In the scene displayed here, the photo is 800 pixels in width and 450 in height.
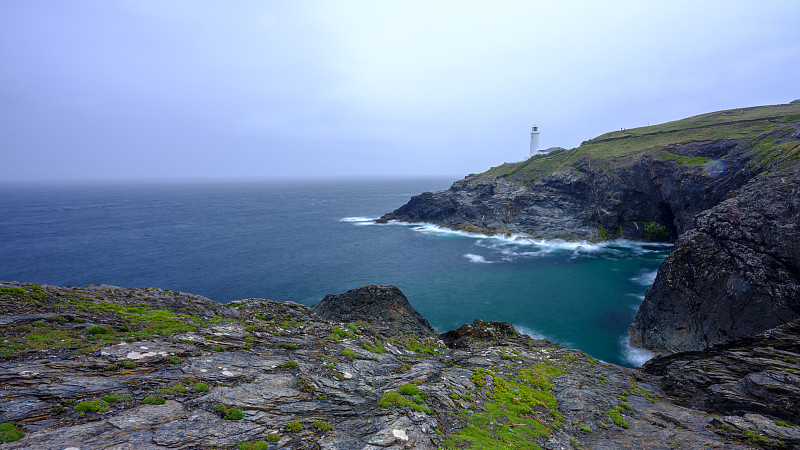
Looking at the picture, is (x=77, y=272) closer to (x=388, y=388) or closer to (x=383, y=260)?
(x=383, y=260)

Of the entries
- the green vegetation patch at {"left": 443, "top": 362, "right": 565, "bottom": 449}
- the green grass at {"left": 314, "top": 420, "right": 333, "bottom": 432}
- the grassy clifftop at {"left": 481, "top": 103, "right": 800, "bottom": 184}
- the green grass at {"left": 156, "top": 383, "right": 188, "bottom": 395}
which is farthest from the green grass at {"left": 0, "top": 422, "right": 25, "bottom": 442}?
the grassy clifftop at {"left": 481, "top": 103, "right": 800, "bottom": 184}

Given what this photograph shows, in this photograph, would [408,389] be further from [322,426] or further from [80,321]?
[80,321]

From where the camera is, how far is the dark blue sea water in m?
53.3

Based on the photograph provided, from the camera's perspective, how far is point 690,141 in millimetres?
87938

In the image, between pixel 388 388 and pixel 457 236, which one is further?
pixel 457 236

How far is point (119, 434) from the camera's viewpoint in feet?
38.2

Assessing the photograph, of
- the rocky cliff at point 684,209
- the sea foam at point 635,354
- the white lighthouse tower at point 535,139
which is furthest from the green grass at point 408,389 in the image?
the white lighthouse tower at point 535,139

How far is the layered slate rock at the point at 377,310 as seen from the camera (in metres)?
37.1

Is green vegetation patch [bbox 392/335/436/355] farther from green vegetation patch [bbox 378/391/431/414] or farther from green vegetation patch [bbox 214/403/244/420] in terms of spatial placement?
green vegetation patch [bbox 214/403/244/420]

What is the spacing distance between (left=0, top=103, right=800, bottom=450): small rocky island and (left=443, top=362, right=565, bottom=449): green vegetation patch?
12 centimetres

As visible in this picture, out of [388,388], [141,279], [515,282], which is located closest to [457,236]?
[515,282]

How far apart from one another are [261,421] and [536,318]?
47.4 metres

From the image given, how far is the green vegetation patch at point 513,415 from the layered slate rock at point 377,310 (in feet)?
46.0

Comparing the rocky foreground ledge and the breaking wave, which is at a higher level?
the rocky foreground ledge
